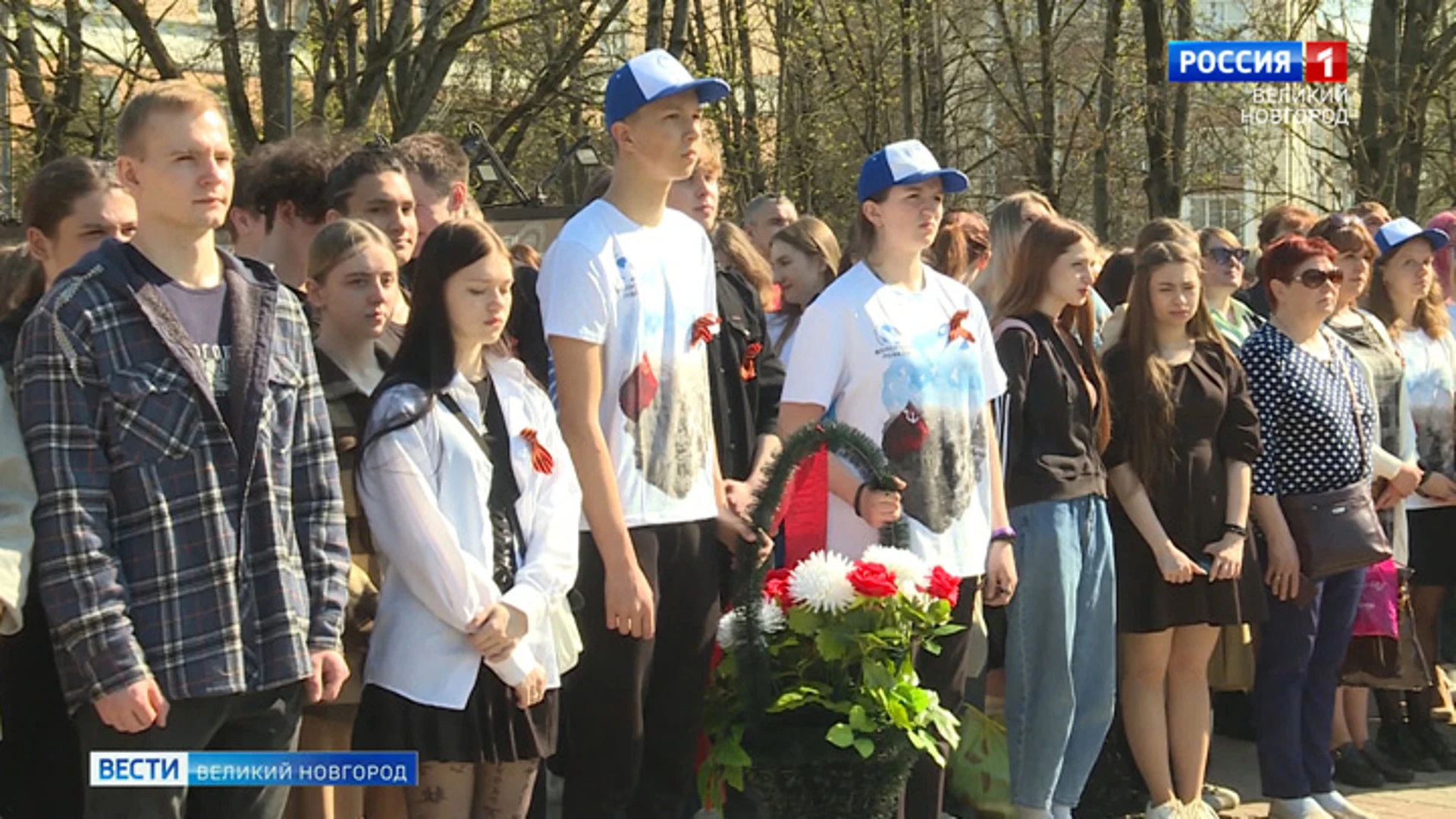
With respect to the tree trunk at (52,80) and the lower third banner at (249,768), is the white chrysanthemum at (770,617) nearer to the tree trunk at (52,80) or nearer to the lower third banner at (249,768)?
the lower third banner at (249,768)

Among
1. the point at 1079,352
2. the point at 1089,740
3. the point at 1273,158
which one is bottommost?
the point at 1089,740

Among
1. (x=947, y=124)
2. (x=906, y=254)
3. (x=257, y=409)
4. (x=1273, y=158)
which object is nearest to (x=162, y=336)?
(x=257, y=409)

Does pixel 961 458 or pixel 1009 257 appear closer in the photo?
pixel 961 458

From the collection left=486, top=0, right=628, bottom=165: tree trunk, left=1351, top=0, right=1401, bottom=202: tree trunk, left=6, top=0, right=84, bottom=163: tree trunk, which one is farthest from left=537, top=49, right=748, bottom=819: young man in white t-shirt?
left=1351, top=0, right=1401, bottom=202: tree trunk

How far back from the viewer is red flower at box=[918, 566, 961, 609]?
510 centimetres

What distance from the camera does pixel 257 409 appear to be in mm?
3979

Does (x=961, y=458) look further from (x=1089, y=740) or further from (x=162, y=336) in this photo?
(x=162, y=336)

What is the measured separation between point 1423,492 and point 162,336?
620cm

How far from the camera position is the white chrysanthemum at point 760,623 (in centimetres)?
500

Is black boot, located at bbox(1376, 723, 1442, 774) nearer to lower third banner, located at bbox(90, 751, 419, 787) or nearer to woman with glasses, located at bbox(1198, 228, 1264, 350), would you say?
woman with glasses, located at bbox(1198, 228, 1264, 350)

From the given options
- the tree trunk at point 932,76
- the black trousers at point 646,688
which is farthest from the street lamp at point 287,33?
the black trousers at point 646,688

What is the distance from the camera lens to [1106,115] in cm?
2170

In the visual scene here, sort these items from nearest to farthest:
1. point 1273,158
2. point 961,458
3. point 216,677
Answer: point 216,677 → point 961,458 → point 1273,158

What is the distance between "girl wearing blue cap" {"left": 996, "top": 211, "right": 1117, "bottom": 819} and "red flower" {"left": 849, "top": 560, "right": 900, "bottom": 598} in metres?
1.35
